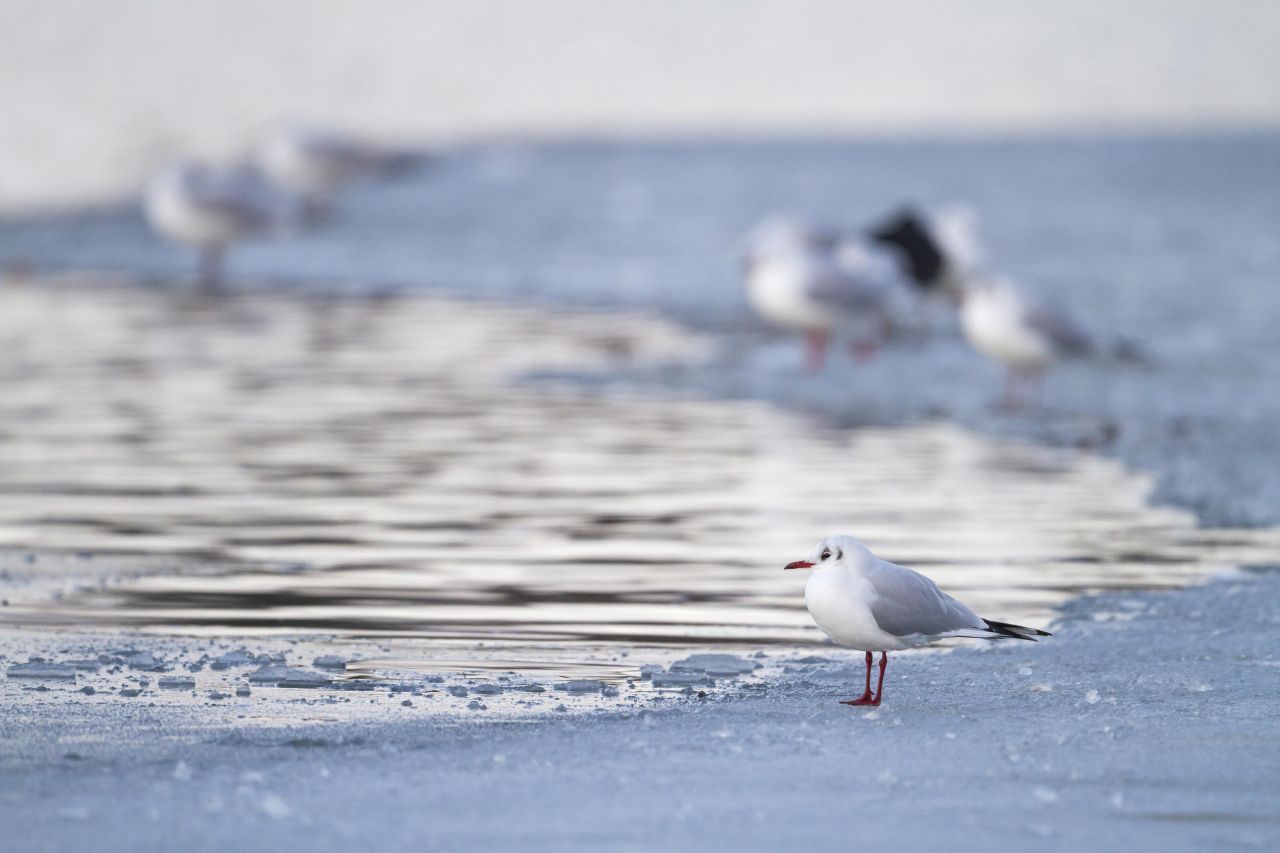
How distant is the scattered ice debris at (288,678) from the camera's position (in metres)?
6.36

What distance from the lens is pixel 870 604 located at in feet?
20.4

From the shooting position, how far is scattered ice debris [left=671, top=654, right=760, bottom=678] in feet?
21.7

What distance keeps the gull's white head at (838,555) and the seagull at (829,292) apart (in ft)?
33.9

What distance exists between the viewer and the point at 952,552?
8.87m

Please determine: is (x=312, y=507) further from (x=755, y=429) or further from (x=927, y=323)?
(x=927, y=323)

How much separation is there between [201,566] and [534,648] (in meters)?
2.00

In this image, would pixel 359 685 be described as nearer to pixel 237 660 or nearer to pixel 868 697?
pixel 237 660

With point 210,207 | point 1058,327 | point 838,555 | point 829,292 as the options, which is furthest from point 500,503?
point 210,207

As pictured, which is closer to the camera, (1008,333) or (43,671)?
(43,671)

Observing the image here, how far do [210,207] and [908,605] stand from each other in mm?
19706

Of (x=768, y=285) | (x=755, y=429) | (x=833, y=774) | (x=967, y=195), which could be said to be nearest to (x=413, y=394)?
(x=755, y=429)

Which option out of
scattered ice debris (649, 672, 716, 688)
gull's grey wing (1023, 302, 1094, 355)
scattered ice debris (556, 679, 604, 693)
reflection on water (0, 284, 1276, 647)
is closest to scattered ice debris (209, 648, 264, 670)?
reflection on water (0, 284, 1276, 647)

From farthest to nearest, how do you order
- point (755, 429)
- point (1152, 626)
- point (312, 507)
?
point (755, 429) → point (312, 507) → point (1152, 626)

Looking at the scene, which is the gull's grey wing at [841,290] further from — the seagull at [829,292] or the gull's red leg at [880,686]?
the gull's red leg at [880,686]
